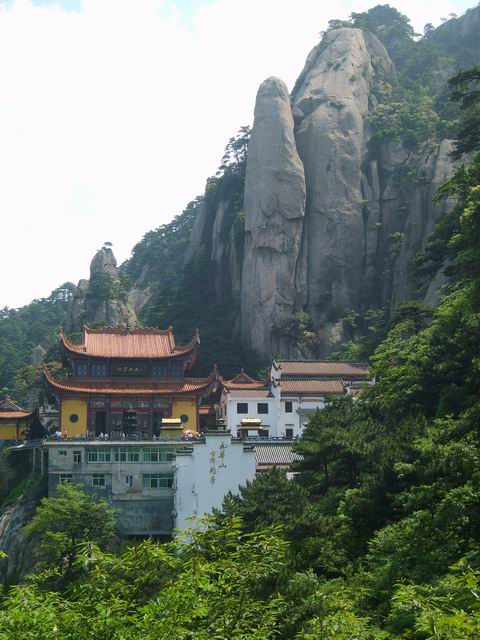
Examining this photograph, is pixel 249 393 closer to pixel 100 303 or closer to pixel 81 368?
pixel 81 368

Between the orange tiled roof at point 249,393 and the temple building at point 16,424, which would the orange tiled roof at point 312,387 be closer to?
the orange tiled roof at point 249,393

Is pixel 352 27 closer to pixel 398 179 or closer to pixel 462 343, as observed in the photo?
pixel 398 179

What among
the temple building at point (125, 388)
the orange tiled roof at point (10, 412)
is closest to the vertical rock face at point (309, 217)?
the temple building at point (125, 388)

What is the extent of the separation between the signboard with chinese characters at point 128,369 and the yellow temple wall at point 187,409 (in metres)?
3.12

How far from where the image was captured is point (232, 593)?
15648mm

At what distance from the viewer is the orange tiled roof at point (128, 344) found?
56.4 m

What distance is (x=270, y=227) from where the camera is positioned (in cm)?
7194

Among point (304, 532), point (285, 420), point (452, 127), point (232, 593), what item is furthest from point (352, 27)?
point (232, 593)

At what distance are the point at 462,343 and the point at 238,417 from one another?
88.5 feet

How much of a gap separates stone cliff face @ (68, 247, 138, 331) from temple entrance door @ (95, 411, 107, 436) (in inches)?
822

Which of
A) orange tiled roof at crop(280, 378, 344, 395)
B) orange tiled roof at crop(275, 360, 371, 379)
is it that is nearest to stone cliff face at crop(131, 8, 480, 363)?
orange tiled roof at crop(275, 360, 371, 379)

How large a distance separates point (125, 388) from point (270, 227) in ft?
71.0

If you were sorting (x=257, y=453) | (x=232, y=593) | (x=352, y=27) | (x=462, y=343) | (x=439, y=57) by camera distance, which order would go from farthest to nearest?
(x=439, y=57)
(x=352, y=27)
(x=257, y=453)
(x=462, y=343)
(x=232, y=593)

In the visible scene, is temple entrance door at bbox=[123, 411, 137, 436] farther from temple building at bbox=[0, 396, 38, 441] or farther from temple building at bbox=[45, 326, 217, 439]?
temple building at bbox=[0, 396, 38, 441]
